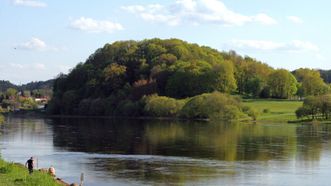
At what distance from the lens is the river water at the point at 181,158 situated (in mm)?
41312

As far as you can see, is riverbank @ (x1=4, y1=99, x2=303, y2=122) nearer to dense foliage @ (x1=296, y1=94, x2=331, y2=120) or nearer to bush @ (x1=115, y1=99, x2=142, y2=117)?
bush @ (x1=115, y1=99, x2=142, y2=117)

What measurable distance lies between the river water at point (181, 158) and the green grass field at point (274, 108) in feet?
183

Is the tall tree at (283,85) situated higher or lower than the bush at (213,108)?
higher

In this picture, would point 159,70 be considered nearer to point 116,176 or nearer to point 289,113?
point 289,113

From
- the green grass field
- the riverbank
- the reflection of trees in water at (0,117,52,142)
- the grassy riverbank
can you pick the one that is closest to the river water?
the reflection of trees in water at (0,117,52,142)

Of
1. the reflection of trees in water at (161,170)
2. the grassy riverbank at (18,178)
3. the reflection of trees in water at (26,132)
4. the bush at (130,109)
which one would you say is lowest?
the reflection of trees in water at (161,170)

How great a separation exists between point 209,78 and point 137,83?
23.5 metres

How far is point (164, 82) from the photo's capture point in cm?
18075

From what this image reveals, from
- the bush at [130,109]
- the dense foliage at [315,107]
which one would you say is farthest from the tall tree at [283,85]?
the dense foliage at [315,107]

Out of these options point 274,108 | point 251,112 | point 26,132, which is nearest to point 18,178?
point 26,132

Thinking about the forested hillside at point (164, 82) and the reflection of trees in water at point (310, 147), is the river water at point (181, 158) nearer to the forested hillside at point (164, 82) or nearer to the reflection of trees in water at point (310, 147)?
the reflection of trees in water at point (310, 147)

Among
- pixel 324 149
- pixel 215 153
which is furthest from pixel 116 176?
pixel 324 149

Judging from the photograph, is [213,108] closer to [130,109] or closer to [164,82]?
[130,109]

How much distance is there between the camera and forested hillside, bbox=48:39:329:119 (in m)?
169
